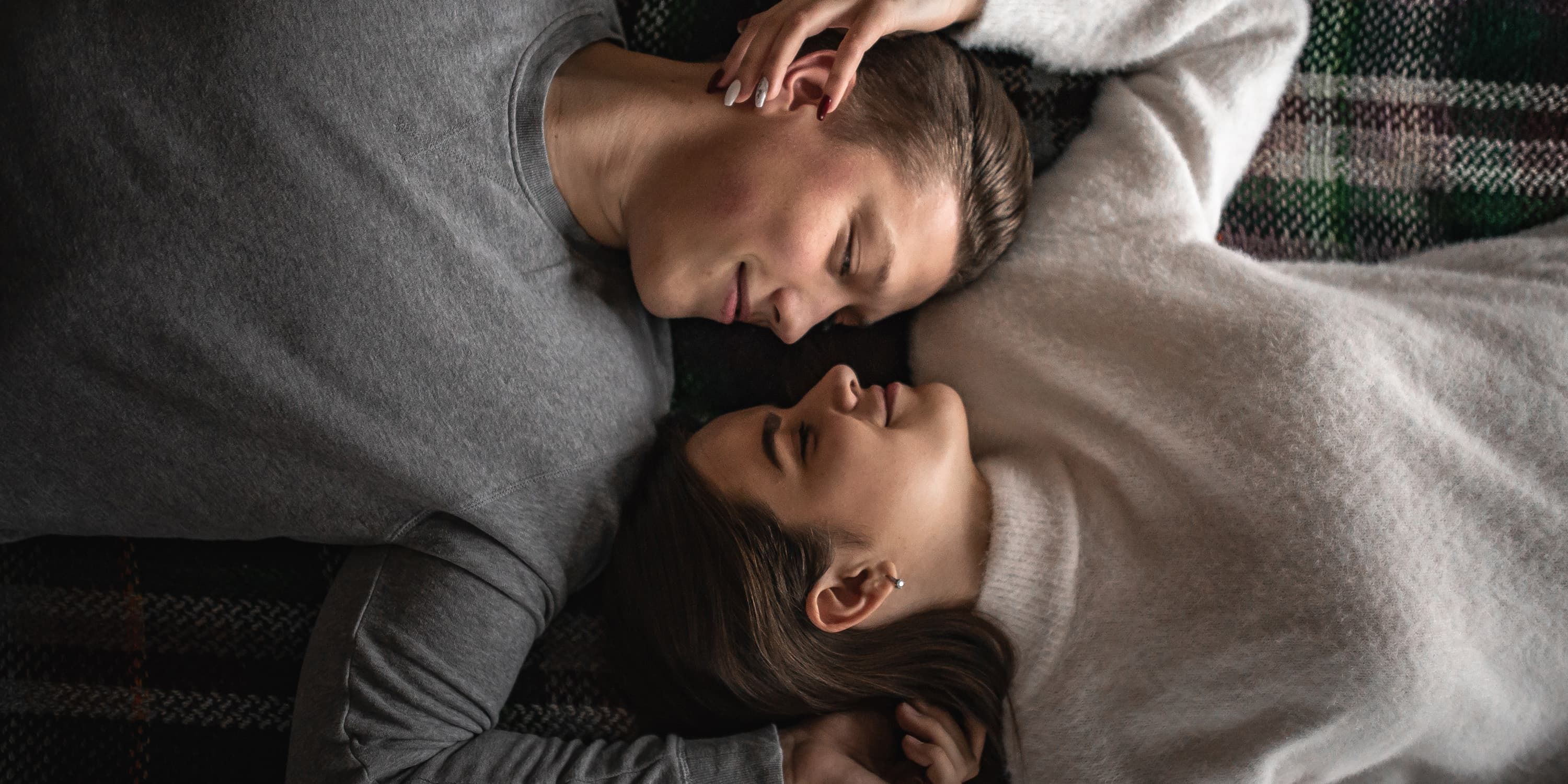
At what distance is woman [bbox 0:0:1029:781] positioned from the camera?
113 cm

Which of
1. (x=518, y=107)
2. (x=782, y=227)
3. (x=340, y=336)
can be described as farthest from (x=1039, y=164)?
(x=340, y=336)

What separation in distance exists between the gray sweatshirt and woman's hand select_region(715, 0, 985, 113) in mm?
290

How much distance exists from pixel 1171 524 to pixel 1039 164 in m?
0.65

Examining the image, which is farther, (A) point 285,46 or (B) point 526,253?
(B) point 526,253

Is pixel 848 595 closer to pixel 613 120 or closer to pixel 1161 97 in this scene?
pixel 613 120

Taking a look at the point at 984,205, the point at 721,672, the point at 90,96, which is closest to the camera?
the point at 90,96

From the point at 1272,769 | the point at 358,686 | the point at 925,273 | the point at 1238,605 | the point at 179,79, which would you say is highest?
the point at 179,79

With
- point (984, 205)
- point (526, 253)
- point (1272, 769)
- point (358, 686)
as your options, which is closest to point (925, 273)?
point (984, 205)

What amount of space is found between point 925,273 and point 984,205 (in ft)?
0.47

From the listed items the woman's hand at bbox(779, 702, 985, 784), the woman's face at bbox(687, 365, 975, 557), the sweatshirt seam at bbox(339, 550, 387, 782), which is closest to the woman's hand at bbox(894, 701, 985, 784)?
the woman's hand at bbox(779, 702, 985, 784)

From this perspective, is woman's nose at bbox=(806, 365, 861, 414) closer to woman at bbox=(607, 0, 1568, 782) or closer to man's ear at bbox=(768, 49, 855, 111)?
woman at bbox=(607, 0, 1568, 782)

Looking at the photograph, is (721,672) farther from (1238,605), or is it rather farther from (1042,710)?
(1238,605)

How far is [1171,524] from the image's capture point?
1.25 m

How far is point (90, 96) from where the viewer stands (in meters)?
1.11
